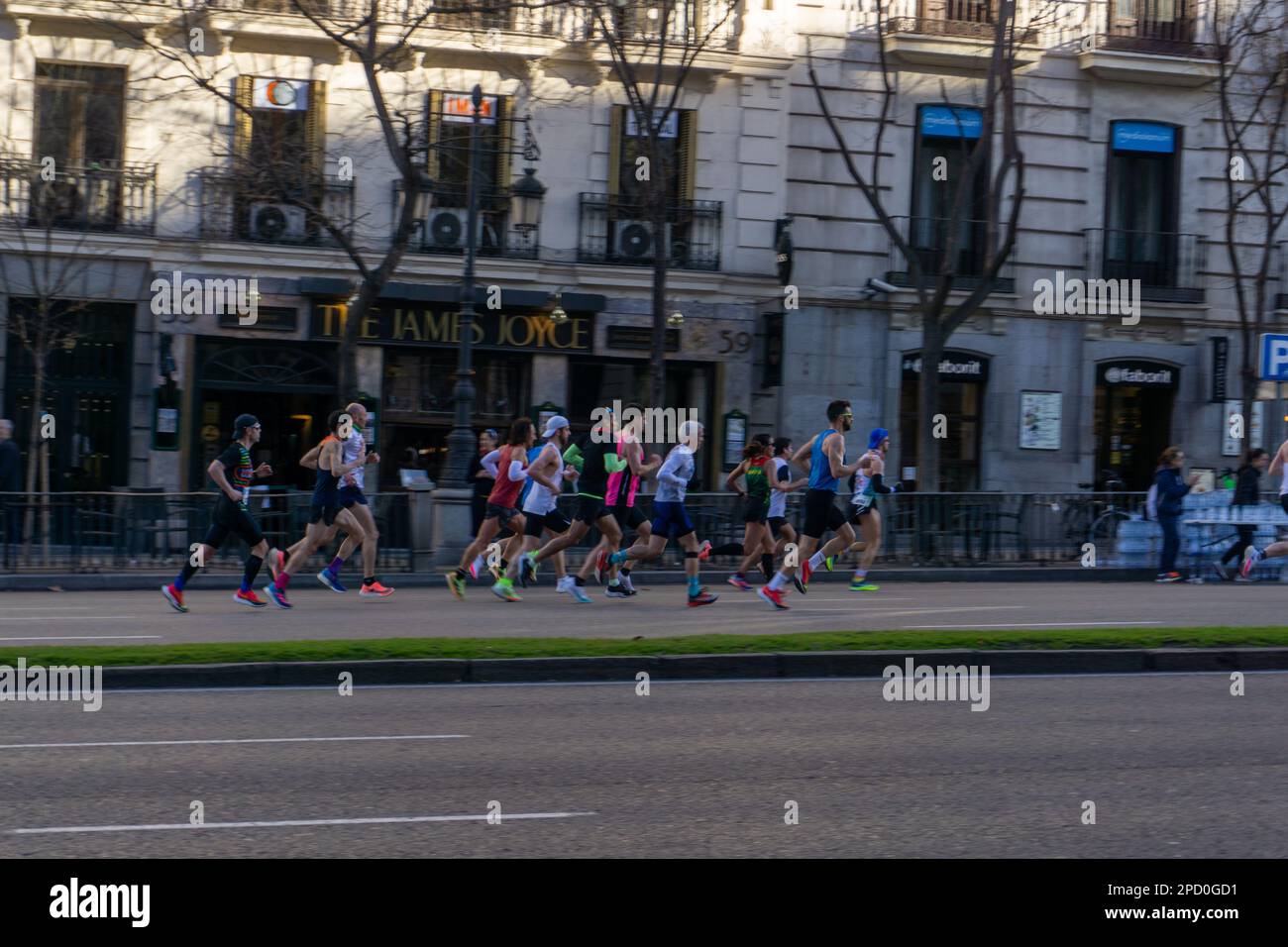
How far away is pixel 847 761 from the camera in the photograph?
8.23 metres

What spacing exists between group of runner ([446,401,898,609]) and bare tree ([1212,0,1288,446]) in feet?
39.1

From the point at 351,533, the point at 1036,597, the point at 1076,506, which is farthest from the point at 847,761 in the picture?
the point at 1076,506

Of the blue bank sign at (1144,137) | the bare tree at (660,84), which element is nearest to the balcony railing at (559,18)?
the bare tree at (660,84)

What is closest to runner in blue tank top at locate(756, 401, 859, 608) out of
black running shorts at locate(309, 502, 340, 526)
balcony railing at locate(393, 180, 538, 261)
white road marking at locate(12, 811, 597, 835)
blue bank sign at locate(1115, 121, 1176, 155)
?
black running shorts at locate(309, 502, 340, 526)

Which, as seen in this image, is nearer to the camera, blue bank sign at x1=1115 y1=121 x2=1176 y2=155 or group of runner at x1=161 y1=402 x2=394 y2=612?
group of runner at x1=161 y1=402 x2=394 y2=612

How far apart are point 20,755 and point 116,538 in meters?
12.1

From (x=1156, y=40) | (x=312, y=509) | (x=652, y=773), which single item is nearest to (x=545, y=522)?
(x=312, y=509)

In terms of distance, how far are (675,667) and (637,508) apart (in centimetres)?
560

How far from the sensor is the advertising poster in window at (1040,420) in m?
29.3

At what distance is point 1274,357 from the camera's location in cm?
2116

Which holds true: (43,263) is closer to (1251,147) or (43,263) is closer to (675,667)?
(675,667)

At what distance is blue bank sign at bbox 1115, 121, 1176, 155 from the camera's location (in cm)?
2967

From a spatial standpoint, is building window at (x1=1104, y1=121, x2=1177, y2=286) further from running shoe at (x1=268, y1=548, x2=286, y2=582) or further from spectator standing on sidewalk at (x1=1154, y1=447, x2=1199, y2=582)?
running shoe at (x1=268, y1=548, x2=286, y2=582)

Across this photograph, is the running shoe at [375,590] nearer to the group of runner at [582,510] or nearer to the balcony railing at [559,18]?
the group of runner at [582,510]
